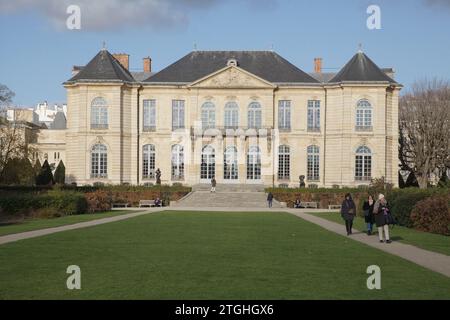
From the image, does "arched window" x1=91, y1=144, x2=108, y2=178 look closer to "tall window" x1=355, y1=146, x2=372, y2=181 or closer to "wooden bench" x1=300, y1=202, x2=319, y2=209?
"wooden bench" x1=300, y1=202, x2=319, y2=209

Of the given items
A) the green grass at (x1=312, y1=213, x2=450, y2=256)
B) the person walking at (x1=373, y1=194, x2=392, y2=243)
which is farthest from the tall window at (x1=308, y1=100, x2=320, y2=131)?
the person walking at (x1=373, y1=194, x2=392, y2=243)

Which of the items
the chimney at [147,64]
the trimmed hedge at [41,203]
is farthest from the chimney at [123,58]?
the trimmed hedge at [41,203]

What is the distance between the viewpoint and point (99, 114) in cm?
5009

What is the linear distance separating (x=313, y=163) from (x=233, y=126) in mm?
6375

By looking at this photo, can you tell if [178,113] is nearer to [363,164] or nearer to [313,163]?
[313,163]

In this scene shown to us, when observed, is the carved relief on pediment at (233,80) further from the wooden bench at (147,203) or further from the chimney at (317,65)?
the wooden bench at (147,203)

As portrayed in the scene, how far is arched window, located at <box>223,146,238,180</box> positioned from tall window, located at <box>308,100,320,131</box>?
580 centimetres

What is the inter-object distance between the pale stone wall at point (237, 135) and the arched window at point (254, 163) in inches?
14.4

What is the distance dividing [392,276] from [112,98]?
40.0 meters

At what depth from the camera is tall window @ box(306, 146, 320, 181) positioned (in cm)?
5100

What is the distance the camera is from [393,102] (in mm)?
50188

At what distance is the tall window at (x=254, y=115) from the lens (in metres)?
50.7

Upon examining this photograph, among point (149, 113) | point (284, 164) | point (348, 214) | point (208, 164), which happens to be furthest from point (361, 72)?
point (348, 214)

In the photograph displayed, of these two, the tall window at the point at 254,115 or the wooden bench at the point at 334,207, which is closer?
the wooden bench at the point at 334,207
